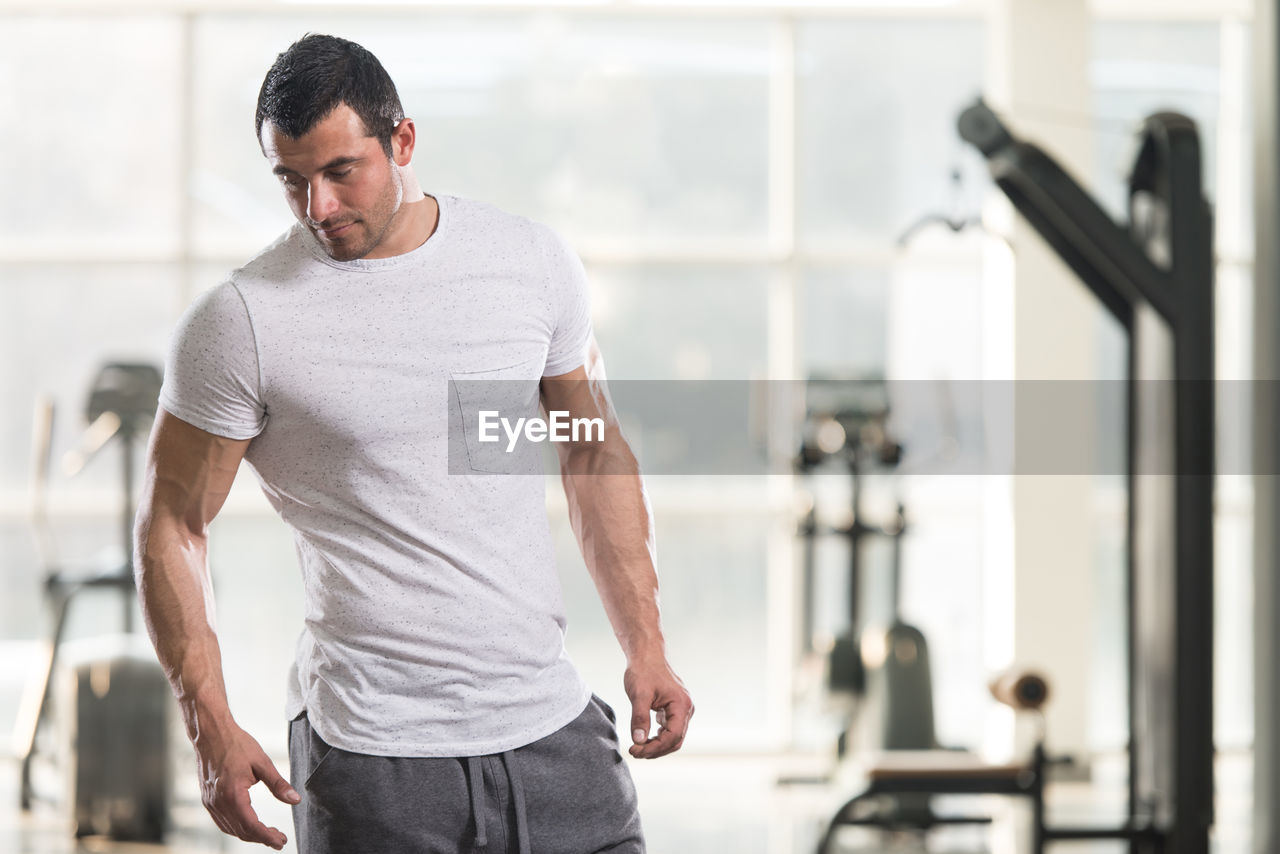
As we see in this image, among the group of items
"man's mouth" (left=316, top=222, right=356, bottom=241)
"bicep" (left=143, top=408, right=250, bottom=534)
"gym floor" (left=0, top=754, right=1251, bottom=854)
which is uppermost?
"man's mouth" (left=316, top=222, right=356, bottom=241)

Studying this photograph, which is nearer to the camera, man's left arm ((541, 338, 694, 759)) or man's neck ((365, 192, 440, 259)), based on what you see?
man's neck ((365, 192, 440, 259))

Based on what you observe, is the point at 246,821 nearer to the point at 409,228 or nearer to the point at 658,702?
the point at 658,702

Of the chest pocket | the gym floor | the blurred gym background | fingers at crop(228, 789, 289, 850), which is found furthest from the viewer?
the blurred gym background

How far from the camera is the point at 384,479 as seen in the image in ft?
4.18

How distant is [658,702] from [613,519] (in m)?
0.23

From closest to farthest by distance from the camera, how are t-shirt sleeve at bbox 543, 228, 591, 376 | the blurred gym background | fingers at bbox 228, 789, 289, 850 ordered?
fingers at bbox 228, 789, 289, 850
t-shirt sleeve at bbox 543, 228, 591, 376
the blurred gym background

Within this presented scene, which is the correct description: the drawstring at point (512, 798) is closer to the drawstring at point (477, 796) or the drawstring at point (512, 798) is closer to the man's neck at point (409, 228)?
the drawstring at point (477, 796)

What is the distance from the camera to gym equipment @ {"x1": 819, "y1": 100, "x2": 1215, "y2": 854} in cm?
228

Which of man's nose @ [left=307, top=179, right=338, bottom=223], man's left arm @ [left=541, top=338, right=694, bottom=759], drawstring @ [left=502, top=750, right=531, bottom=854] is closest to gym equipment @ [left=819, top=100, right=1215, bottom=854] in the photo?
man's left arm @ [left=541, top=338, right=694, bottom=759]

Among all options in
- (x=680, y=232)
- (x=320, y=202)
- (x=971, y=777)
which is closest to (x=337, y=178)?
(x=320, y=202)

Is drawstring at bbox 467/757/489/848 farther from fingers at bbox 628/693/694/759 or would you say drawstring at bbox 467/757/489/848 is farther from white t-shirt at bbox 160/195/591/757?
fingers at bbox 628/693/694/759

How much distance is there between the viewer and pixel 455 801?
1.29 metres

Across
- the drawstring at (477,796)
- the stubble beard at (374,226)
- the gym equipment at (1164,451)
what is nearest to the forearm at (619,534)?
the drawstring at (477,796)

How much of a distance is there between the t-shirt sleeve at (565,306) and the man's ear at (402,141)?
20 cm
